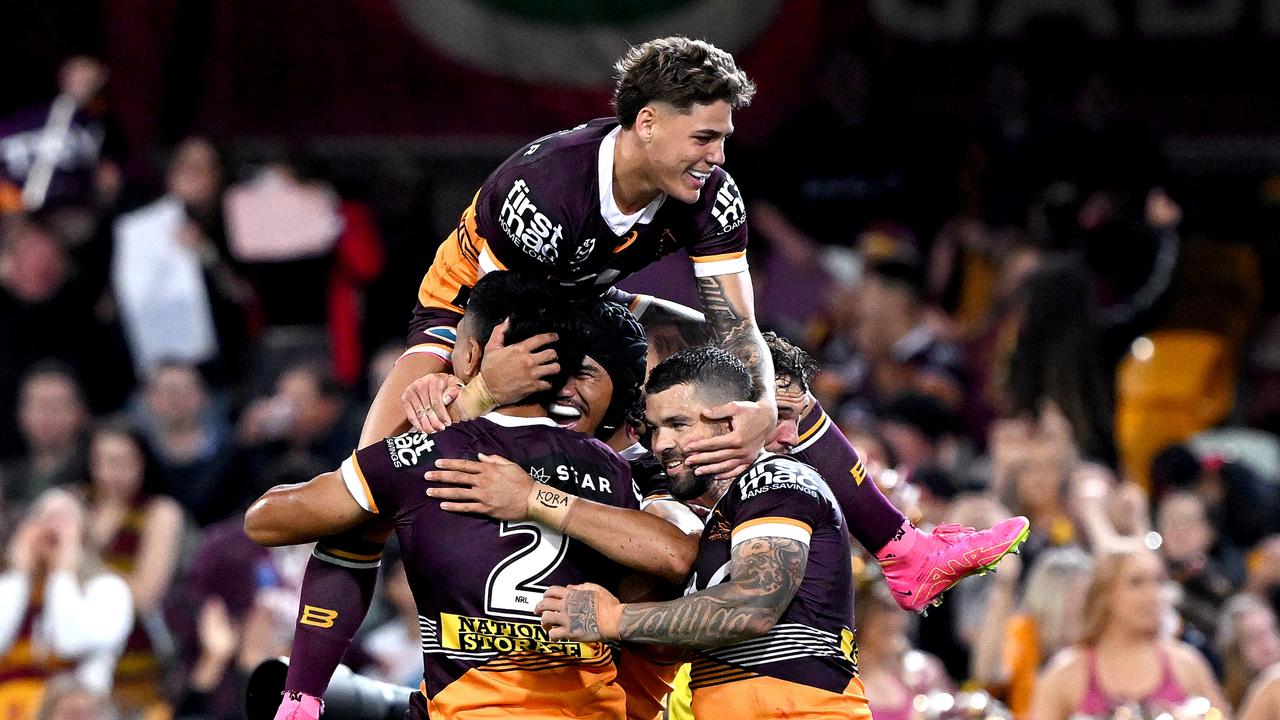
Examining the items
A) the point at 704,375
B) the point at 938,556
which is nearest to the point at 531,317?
the point at 704,375

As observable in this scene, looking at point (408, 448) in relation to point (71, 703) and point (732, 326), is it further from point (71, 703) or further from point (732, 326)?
point (71, 703)

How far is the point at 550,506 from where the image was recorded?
158 inches

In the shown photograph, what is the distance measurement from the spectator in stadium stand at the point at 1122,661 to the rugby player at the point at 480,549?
2858mm

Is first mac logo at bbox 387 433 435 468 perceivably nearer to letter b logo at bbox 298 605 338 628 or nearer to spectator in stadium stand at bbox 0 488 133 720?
letter b logo at bbox 298 605 338 628

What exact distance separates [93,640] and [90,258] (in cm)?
266

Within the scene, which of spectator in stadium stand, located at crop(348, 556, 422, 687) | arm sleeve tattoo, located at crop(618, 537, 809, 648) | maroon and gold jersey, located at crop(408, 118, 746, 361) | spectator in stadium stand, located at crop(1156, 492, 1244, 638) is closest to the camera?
arm sleeve tattoo, located at crop(618, 537, 809, 648)

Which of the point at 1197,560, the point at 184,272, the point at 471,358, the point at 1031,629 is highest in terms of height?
the point at 471,358

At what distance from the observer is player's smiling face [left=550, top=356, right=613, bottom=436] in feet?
13.9

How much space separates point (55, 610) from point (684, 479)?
159 inches

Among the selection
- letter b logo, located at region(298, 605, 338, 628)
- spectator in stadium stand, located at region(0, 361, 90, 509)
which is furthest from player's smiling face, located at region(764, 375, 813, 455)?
spectator in stadium stand, located at region(0, 361, 90, 509)

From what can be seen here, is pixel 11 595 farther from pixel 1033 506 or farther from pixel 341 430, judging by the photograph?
pixel 1033 506

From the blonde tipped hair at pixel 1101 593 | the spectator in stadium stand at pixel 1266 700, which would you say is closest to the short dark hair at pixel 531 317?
the blonde tipped hair at pixel 1101 593

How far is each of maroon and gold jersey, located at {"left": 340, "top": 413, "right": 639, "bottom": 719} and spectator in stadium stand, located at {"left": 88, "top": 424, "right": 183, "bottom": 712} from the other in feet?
13.4

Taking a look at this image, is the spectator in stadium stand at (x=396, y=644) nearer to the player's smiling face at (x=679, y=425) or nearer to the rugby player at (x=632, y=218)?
the rugby player at (x=632, y=218)
